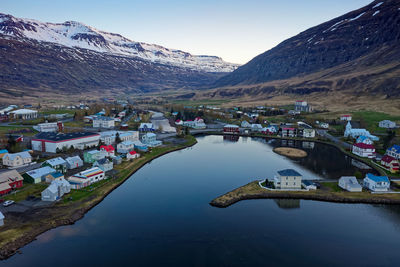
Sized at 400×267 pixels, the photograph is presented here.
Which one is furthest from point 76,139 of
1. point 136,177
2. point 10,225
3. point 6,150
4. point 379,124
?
point 379,124

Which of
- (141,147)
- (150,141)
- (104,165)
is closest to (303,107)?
(150,141)

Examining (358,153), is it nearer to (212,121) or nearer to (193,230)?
(193,230)

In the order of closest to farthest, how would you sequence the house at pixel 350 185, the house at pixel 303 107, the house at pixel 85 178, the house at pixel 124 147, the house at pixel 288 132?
the house at pixel 85 178
the house at pixel 350 185
the house at pixel 124 147
the house at pixel 288 132
the house at pixel 303 107

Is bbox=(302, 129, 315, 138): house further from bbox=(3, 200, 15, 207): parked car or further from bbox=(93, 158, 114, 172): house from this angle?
bbox=(3, 200, 15, 207): parked car

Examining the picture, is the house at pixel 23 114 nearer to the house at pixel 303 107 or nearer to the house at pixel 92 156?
the house at pixel 92 156

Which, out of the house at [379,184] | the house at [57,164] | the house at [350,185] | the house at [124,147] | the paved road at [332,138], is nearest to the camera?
the house at [379,184]

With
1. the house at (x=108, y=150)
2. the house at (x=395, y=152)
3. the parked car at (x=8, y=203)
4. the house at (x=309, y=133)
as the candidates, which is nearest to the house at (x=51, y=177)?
the parked car at (x=8, y=203)

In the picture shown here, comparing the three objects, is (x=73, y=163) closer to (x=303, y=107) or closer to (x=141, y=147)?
(x=141, y=147)
